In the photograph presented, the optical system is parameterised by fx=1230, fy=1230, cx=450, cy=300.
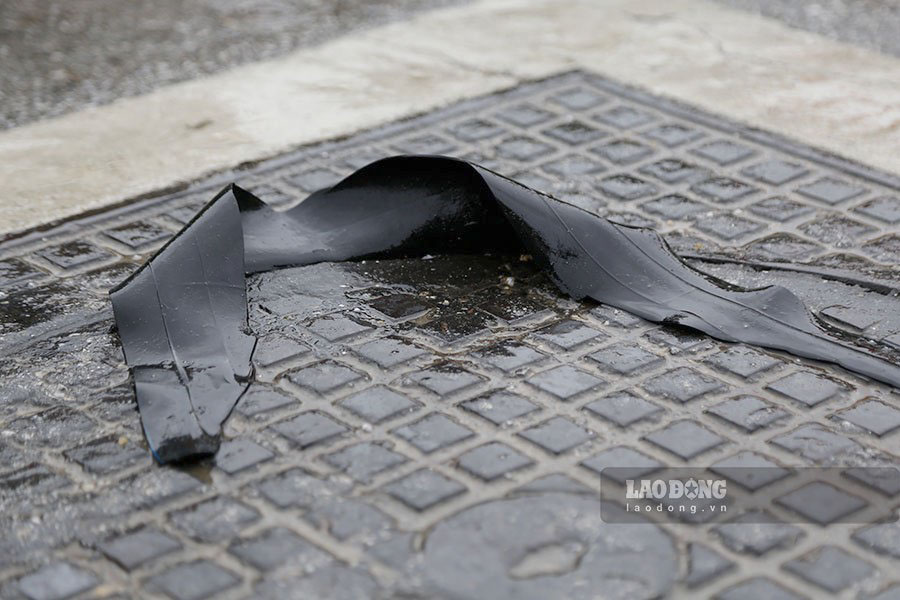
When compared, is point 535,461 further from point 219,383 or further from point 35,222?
point 35,222

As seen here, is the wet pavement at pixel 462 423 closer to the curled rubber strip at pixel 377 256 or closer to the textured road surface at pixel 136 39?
the curled rubber strip at pixel 377 256

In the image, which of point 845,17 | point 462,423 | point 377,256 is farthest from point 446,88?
point 462,423

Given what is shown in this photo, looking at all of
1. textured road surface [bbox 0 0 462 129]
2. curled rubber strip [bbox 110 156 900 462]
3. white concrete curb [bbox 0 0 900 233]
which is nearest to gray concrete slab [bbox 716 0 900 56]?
white concrete curb [bbox 0 0 900 233]

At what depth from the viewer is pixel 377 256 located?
435 cm

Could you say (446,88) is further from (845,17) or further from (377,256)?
(845,17)

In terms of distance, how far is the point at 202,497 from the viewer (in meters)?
3.16

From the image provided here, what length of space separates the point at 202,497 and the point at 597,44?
Result: 4.06 metres

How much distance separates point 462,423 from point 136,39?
4167 millimetres

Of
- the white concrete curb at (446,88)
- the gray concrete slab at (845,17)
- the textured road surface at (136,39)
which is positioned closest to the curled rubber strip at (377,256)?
the white concrete curb at (446,88)

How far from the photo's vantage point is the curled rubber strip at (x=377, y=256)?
3619 mm

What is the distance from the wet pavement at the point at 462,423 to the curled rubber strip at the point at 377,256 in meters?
0.07

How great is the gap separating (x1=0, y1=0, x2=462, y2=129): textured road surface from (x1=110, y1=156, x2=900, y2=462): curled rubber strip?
6.73 feet

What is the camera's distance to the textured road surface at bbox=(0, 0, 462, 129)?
6121 mm

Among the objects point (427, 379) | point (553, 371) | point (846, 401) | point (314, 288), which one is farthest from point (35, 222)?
point (846, 401)
